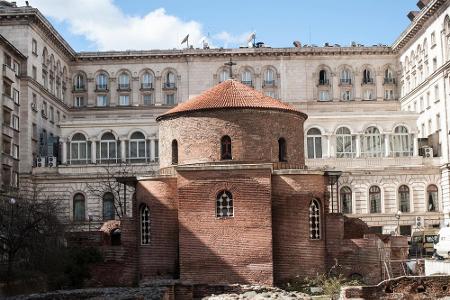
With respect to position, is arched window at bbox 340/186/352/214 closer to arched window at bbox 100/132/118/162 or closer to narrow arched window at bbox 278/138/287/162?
arched window at bbox 100/132/118/162

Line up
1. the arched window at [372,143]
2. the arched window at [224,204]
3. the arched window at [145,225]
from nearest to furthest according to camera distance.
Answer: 1. the arched window at [224,204]
2. the arched window at [145,225]
3. the arched window at [372,143]

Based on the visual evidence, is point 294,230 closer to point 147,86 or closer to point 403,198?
point 403,198

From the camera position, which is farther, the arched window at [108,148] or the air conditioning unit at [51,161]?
the arched window at [108,148]

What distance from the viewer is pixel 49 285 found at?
38.8 m

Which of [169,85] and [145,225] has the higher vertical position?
[169,85]

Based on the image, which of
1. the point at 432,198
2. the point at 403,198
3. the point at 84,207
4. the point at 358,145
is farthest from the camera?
the point at 358,145

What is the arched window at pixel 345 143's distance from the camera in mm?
72812

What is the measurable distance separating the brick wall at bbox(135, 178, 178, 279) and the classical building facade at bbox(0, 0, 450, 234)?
73.8 feet

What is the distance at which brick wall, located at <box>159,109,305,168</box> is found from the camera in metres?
41.2

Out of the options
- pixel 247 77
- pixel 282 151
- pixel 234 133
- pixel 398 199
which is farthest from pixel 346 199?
pixel 234 133

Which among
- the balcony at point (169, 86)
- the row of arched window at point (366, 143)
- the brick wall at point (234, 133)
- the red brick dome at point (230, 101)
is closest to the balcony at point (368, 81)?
the row of arched window at point (366, 143)

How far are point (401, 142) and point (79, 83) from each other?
35990 mm

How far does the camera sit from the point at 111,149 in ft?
247

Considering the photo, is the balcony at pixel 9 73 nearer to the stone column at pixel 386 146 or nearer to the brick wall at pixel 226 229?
the brick wall at pixel 226 229
